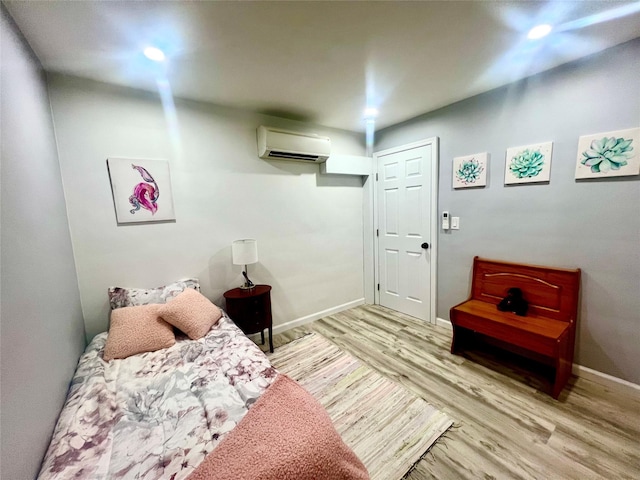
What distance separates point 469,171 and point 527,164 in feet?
1.51

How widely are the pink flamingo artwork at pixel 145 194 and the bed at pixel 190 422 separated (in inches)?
39.5

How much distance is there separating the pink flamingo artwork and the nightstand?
1.01m

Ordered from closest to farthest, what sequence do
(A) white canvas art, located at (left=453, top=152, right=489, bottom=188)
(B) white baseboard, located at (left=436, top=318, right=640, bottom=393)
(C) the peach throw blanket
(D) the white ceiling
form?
(C) the peach throw blanket
(D) the white ceiling
(B) white baseboard, located at (left=436, top=318, right=640, bottom=393)
(A) white canvas art, located at (left=453, top=152, right=489, bottom=188)

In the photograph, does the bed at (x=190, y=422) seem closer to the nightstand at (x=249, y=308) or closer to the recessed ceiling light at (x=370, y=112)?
the nightstand at (x=249, y=308)

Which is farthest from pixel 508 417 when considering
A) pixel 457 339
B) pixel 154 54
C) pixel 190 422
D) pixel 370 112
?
pixel 154 54

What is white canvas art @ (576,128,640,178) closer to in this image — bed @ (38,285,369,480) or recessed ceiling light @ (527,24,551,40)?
recessed ceiling light @ (527,24,551,40)

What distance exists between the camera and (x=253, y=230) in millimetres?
2703

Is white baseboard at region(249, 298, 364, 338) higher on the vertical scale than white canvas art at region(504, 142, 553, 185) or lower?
lower

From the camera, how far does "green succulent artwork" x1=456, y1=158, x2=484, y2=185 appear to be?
2.46 metres

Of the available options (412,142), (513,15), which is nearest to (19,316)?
(513,15)

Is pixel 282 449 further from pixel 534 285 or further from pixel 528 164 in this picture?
pixel 528 164

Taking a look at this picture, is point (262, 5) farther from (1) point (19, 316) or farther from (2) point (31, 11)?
(1) point (19, 316)

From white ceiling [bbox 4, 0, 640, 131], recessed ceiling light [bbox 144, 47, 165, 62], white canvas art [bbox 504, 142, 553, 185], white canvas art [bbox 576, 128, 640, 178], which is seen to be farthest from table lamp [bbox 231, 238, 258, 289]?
white canvas art [bbox 576, 128, 640, 178]

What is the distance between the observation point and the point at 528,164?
215 cm
